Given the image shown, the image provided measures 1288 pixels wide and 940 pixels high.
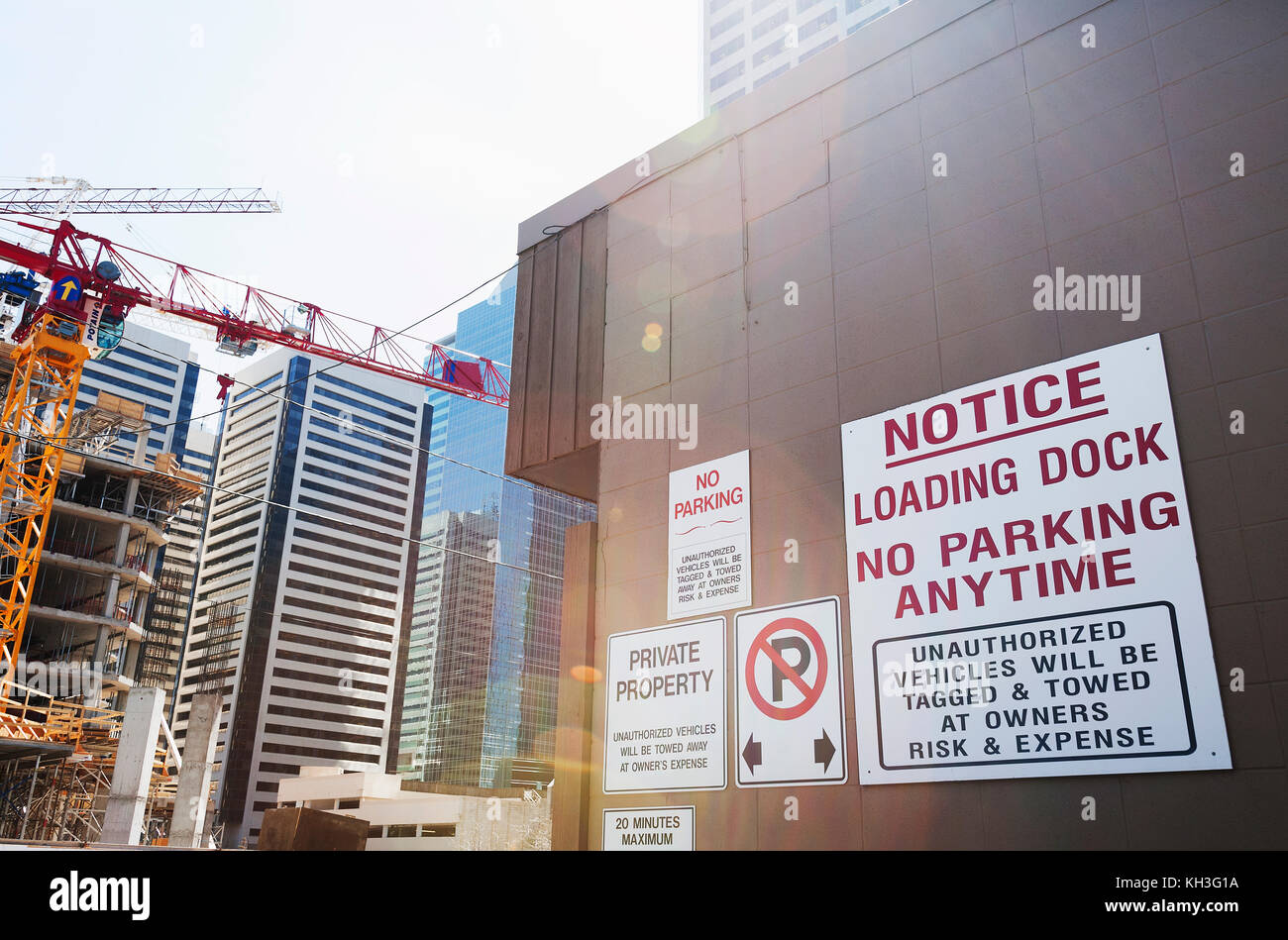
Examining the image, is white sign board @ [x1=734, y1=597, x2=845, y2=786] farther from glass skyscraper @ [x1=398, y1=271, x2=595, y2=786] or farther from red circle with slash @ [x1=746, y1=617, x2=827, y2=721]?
glass skyscraper @ [x1=398, y1=271, x2=595, y2=786]

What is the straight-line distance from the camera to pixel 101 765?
5016cm

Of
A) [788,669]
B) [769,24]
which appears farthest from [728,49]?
[788,669]

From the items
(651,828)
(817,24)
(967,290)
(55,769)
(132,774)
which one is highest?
(817,24)

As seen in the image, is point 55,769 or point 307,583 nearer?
point 55,769

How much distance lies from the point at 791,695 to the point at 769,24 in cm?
9846

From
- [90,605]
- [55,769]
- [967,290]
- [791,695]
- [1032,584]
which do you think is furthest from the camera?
[90,605]

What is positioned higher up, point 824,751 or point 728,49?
point 728,49

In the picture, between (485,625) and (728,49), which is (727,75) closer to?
(728,49)

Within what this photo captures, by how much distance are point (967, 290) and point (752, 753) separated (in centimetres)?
525

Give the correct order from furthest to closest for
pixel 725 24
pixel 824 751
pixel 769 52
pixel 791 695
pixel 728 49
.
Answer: pixel 725 24, pixel 728 49, pixel 769 52, pixel 791 695, pixel 824 751

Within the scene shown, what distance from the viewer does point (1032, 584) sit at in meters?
8.32

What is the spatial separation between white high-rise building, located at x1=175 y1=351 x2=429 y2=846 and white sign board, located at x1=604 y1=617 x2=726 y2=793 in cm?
15857

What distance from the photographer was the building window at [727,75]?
9660 centimetres

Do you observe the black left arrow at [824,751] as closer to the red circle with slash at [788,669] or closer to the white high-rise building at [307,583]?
the red circle with slash at [788,669]
